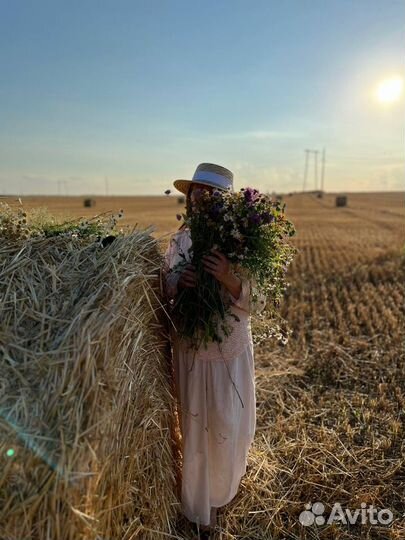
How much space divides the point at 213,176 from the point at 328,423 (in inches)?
99.7

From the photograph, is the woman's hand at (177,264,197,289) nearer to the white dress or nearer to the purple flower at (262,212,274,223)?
the white dress

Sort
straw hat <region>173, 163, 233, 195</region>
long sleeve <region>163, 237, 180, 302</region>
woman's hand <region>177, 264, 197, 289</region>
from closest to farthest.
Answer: woman's hand <region>177, 264, 197, 289</region> → long sleeve <region>163, 237, 180, 302</region> → straw hat <region>173, 163, 233, 195</region>

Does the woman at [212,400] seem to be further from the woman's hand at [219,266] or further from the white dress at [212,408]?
the woman's hand at [219,266]

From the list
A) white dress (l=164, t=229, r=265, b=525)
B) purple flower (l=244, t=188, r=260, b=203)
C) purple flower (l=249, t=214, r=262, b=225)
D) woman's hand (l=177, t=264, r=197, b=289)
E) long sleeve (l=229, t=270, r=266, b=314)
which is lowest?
white dress (l=164, t=229, r=265, b=525)

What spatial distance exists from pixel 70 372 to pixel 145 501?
977mm

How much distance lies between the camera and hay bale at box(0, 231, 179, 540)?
1.74m

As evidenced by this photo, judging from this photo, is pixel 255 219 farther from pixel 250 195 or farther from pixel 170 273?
pixel 170 273

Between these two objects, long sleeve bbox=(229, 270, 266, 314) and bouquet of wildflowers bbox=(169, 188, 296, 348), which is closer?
bouquet of wildflowers bbox=(169, 188, 296, 348)

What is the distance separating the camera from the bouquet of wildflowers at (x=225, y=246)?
2.39 metres

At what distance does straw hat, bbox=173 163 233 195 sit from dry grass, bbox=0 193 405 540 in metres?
1.21

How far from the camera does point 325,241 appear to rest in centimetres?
1664

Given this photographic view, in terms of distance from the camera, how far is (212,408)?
107 inches

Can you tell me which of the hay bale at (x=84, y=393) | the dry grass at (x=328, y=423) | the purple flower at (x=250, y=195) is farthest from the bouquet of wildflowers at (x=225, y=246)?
the dry grass at (x=328, y=423)

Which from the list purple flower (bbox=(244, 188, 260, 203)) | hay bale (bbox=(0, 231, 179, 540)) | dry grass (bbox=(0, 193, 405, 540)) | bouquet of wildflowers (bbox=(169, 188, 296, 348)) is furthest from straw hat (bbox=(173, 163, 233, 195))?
dry grass (bbox=(0, 193, 405, 540))
